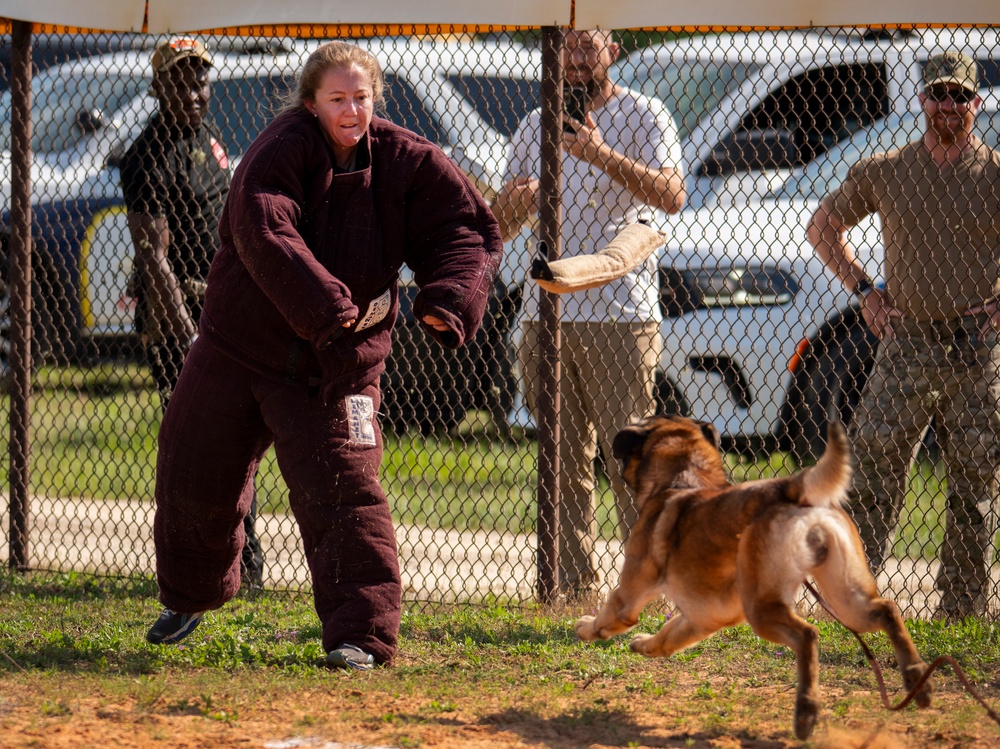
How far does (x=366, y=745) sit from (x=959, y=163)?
11.2ft

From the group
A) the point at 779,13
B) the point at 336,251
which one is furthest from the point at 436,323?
the point at 779,13

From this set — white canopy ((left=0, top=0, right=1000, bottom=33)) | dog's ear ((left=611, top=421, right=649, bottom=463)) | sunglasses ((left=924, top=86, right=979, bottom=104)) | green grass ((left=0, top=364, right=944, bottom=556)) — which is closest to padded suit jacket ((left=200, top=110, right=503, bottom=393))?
dog's ear ((left=611, top=421, right=649, bottom=463))

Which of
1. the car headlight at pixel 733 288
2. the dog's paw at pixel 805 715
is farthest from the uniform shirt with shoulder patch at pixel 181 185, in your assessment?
the dog's paw at pixel 805 715

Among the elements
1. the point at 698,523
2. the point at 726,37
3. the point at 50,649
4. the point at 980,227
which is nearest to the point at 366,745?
the point at 698,523

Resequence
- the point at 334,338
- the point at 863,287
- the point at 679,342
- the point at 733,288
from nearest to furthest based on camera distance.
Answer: the point at 334,338, the point at 863,287, the point at 679,342, the point at 733,288

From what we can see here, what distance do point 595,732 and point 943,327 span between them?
2547 mm

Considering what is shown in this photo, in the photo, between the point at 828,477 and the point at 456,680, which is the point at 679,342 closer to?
the point at 456,680

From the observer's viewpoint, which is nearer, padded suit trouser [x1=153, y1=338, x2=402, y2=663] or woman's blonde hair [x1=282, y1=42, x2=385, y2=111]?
woman's blonde hair [x1=282, y1=42, x2=385, y2=111]

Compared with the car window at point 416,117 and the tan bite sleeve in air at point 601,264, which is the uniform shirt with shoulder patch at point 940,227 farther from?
the car window at point 416,117

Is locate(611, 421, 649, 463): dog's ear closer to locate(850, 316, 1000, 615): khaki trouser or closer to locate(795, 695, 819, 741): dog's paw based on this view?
locate(795, 695, 819, 741): dog's paw

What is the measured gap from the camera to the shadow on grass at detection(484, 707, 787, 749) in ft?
12.2

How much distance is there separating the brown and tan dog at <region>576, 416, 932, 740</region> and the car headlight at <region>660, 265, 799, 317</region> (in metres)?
3.02

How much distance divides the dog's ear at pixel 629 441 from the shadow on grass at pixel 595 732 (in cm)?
80

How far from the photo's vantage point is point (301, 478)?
166 inches
